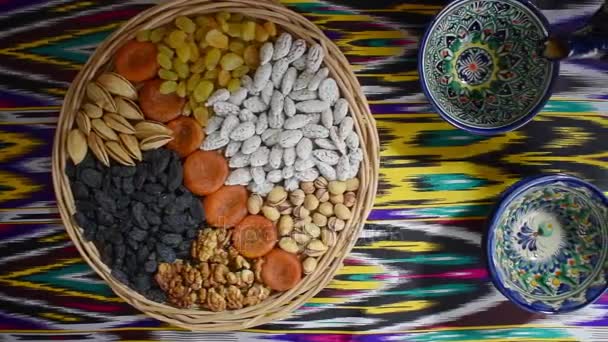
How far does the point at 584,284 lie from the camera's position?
888 mm

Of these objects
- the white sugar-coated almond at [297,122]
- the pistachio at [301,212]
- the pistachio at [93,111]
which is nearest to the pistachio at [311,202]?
the pistachio at [301,212]

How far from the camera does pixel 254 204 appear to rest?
0.86m

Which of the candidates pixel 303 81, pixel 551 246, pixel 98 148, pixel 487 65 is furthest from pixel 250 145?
pixel 551 246

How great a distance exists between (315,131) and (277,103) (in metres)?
0.07

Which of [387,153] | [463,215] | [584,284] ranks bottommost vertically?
[584,284]

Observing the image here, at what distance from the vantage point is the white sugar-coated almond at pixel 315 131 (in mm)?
852

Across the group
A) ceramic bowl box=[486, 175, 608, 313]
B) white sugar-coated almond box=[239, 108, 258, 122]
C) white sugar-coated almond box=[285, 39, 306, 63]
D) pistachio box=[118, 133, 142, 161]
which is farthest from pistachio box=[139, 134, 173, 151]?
ceramic bowl box=[486, 175, 608, 313]

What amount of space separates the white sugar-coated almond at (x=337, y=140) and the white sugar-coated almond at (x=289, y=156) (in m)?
0.06

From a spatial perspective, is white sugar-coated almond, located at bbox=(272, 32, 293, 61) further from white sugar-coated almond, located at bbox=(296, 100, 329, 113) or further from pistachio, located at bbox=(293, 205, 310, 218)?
pistachio, located at bbox=(293, 205, 310, 218)

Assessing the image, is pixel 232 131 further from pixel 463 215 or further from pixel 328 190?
pixel 463 215

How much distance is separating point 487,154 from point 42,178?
71cm

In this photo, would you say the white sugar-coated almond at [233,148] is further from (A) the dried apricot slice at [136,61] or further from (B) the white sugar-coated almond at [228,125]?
(A) the dried apricot slice at [136,61]

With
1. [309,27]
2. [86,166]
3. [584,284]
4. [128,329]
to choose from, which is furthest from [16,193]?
[584,284]

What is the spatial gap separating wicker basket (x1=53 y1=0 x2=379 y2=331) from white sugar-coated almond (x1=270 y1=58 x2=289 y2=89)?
0.05 m
